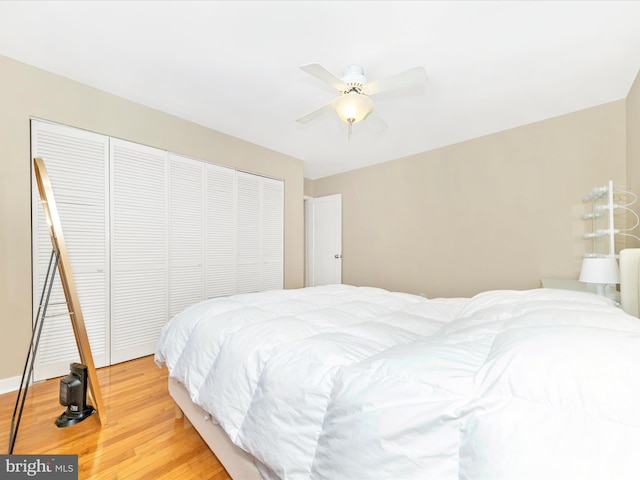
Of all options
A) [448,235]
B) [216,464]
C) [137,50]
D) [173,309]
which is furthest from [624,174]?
[173,309]

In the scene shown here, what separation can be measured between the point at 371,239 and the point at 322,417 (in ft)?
12.9

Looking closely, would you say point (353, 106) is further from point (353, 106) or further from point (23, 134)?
point (23, 134)

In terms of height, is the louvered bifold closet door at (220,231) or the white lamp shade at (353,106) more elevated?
the white lamp shade at (353,106)

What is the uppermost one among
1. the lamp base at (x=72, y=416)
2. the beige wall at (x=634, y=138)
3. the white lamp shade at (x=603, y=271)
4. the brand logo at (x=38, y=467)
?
the beige wall at (x=634, y=138)

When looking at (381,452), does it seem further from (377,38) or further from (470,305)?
(377,38)

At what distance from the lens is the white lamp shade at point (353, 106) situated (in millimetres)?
2033

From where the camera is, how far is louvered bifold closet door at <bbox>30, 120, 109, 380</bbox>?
2363mm

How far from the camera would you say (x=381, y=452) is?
2.31ft

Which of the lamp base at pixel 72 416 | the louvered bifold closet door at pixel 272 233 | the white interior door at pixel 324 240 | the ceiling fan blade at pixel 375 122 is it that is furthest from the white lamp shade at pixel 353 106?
the white interior door at pixel 324 240

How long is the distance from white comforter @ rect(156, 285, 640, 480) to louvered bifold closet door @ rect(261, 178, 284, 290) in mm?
2739

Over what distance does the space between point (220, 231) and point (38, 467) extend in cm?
255

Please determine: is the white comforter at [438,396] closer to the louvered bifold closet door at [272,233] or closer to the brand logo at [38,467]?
the brand logo at [38,467]

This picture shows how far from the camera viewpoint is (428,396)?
2.35ft

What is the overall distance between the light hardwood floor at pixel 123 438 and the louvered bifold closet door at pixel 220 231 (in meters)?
1.45
